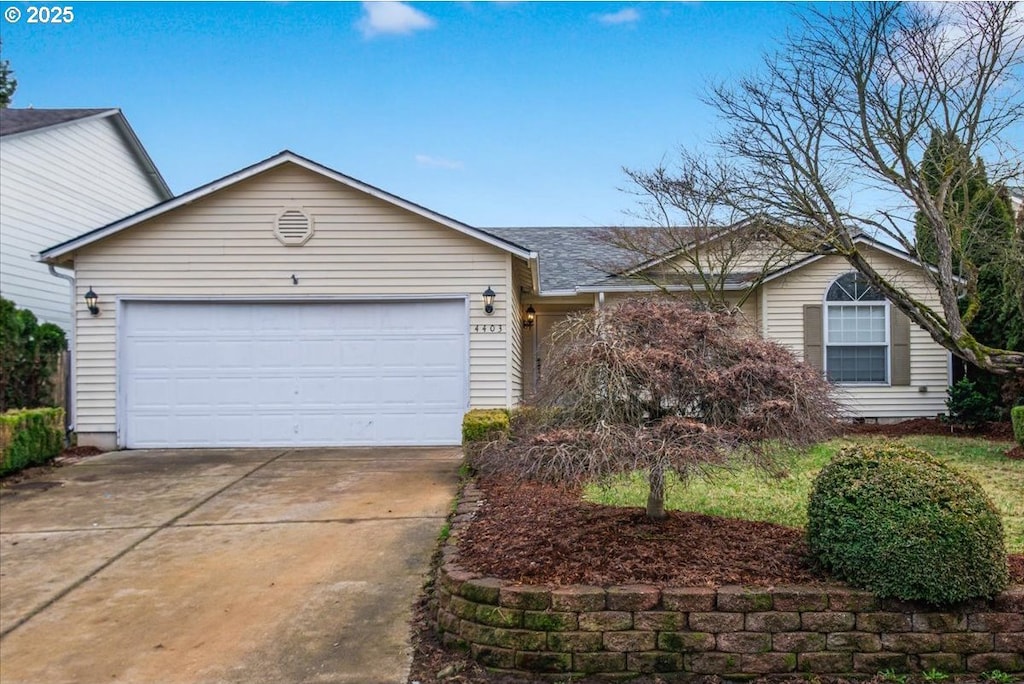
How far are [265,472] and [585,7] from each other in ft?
25.2

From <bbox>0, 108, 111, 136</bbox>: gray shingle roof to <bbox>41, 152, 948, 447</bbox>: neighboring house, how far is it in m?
4.12

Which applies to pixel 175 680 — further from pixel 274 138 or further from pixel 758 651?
pixel 274 138

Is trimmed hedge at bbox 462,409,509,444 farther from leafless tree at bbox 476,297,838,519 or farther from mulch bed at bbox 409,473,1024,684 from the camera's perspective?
leafless tree at bbox 476,297,838,519

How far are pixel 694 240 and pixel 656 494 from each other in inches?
347

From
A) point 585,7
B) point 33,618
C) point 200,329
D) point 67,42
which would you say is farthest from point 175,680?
point 67,42

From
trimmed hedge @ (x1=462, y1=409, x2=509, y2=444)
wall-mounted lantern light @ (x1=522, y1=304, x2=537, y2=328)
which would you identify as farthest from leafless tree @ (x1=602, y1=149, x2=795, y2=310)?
trimmed hedge @ (x1=462, y1=409, x2=509, y2=444)

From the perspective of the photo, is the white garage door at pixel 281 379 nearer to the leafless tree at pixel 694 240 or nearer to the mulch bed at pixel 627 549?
the leafless tree at pixel 694 240

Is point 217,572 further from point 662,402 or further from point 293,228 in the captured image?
point 293,228

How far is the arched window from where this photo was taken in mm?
12438


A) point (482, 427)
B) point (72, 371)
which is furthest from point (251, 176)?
point (482, 427)

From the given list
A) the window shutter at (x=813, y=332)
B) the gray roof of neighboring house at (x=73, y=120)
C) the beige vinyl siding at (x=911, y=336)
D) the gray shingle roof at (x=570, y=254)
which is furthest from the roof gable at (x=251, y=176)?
the window shutter at (x=813, y=332)

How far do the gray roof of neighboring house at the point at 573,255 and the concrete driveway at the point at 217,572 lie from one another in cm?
577

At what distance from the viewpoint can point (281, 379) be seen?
10203mm

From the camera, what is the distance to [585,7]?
988 centimetres
